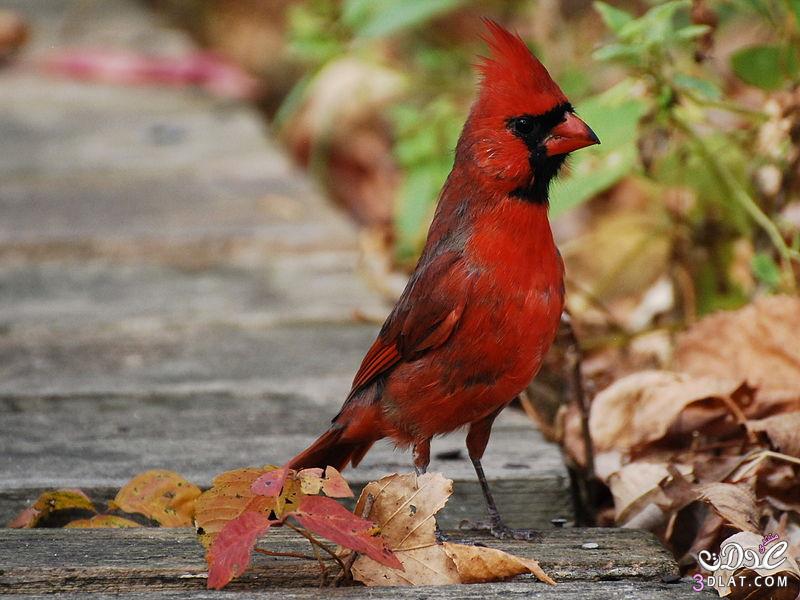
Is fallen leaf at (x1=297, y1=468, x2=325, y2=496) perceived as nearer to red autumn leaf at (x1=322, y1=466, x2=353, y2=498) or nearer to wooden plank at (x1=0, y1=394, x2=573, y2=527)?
red autumn leaf at (x1=322, y1=466, x2=353, y2=498)

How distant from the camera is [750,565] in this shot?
198cm

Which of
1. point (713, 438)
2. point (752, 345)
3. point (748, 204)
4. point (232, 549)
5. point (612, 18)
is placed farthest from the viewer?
point (748, 204)

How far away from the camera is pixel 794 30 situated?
3.31m

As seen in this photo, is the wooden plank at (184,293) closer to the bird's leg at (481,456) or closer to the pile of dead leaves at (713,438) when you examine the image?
the pile of dead leaves at (713,438)

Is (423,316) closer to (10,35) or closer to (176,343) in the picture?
(176,343)

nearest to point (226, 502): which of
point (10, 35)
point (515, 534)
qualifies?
point (515, 534)

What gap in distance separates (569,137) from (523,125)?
3.7 inches

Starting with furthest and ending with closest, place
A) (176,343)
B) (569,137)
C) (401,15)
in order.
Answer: (401,15) < (176,343) < (569,137)

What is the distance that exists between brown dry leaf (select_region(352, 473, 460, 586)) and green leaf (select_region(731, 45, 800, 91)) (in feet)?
5.59

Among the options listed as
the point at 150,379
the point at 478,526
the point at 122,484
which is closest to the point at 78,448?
the point at 122,484

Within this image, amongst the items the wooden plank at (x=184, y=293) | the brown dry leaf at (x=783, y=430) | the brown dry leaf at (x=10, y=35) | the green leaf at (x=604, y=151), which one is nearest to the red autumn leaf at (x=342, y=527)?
the brown dry leaf at (x=783, y=430)

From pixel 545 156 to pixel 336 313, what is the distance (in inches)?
50.3

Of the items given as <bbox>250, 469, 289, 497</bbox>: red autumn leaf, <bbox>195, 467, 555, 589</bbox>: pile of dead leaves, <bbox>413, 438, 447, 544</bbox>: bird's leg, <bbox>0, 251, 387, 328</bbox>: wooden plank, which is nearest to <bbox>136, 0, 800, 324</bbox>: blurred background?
<bbox>0, 251, 387, 328</bbox>: wooden plank

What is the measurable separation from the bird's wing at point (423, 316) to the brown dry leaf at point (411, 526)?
407 millimetres
